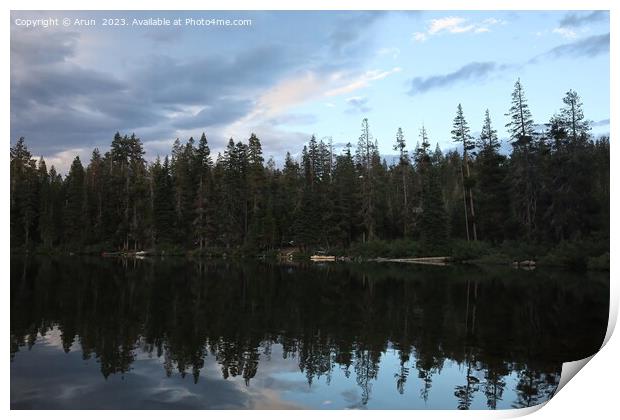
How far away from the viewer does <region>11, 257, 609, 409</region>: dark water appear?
956 cm

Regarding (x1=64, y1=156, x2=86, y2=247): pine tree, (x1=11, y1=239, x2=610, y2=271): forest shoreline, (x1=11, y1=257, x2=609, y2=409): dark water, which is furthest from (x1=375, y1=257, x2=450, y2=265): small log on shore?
(x1=64, y1=156, x2=86, y2=247): pine tree

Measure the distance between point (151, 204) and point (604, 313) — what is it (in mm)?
58019

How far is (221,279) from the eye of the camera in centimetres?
2981

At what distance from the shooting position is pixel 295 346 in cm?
1290

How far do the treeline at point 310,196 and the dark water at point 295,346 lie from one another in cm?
2097

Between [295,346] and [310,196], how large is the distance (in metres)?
45.1

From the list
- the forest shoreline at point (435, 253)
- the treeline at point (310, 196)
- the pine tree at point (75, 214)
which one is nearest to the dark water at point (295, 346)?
the forest shoreline at point (435, 253)

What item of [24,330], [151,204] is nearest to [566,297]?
[24,330]

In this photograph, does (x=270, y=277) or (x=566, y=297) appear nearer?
(x=566, y=297)

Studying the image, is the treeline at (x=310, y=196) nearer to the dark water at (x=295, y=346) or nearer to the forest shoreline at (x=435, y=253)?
the forest shoreline at (x=435, y=253)

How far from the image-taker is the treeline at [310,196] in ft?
140

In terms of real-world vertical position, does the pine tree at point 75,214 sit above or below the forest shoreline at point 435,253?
above

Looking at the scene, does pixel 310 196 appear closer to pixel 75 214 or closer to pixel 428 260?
pixel 428 260
